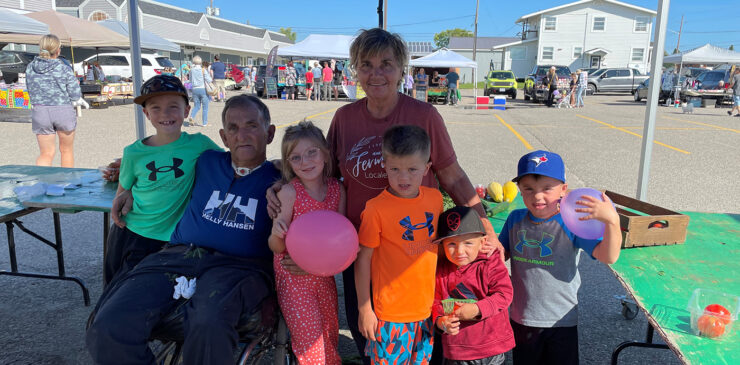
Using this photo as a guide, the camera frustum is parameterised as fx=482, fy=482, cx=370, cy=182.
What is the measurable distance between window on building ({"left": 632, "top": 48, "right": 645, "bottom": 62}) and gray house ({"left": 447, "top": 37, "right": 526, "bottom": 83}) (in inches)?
483

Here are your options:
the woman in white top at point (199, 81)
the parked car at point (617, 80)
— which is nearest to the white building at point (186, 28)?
the woman in white top at point (199, 81)

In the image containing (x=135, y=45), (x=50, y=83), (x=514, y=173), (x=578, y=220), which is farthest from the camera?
(x=514, y=173)

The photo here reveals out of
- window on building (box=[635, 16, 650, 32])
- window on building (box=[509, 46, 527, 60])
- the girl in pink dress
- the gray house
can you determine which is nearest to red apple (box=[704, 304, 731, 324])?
the girl in pink dress

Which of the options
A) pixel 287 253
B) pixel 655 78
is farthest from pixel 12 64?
pixel 655 78

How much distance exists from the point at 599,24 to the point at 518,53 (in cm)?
801

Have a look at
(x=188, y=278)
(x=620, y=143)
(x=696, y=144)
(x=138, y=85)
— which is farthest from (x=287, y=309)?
(x=696, y=144)

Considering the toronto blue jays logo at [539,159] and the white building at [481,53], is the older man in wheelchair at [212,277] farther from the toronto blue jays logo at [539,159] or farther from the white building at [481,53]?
the white building at [481,53]

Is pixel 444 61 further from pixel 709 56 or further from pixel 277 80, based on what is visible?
pixel 709 56

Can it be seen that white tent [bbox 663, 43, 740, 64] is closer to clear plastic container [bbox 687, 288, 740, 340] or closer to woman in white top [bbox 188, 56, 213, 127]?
woman in white top [bbox 188, 56, 213, 127]

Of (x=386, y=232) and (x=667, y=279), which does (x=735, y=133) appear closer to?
(x=667, y=279)

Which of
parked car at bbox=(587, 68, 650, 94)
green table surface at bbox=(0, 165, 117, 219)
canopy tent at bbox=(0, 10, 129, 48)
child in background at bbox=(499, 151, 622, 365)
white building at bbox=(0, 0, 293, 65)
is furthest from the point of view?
white building at bbox=(0, 0, 293, 65)

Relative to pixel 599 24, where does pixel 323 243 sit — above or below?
below

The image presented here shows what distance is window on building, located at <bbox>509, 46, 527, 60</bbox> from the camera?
48.9 meters

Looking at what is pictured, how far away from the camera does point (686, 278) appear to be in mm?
2184
